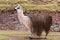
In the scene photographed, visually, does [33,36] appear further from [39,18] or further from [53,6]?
[53,6]

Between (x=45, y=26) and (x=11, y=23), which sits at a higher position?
(x=45, y=26)

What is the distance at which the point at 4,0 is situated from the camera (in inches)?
835

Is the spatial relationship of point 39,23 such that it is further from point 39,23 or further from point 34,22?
point 34,22

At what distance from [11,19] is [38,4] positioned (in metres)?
3.36

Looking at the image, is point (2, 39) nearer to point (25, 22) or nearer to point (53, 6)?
point (25, 22)

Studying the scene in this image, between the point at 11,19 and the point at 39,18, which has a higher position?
the point at 39,18

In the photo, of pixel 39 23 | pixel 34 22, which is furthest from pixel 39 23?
pixel 34 22

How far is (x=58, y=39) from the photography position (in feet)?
40.2

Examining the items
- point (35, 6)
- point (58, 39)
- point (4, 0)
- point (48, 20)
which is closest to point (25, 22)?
point (48, 20)

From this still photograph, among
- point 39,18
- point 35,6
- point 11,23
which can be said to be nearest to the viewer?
point 39,18

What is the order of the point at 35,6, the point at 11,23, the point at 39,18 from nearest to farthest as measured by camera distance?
the point at 39,18 → the point at 11,23 → the point at 35,6

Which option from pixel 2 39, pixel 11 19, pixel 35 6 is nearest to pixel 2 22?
pixel 11 19

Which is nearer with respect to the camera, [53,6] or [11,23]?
[11,23]

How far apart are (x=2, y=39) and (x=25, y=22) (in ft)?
4.45
